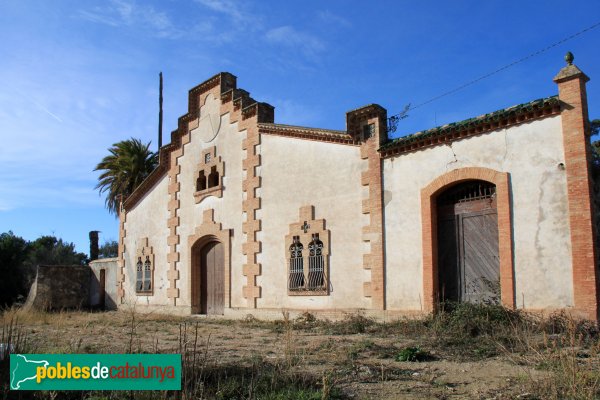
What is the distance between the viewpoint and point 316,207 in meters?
15.1

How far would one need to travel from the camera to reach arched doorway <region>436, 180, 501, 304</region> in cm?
1188

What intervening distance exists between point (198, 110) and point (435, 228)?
1117cm

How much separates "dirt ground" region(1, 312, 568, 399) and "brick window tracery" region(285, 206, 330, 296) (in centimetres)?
210

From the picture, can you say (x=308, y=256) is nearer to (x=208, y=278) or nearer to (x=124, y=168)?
(x=208, y=278)

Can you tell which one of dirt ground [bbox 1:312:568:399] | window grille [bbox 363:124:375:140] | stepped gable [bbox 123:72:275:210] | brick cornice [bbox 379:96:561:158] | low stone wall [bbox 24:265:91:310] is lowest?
dirt ground [bbox 1:312:568:399]

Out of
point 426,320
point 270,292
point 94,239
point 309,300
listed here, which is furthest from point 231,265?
point 94,239

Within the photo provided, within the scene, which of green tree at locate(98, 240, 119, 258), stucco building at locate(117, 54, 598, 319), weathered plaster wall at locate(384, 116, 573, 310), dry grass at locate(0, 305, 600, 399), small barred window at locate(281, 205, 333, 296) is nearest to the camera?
dry grass at locate(0, 305, 600, 399)

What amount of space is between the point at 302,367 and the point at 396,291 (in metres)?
6.24

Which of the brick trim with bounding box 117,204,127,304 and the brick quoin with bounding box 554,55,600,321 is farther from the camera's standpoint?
the brick trim with bounding box 117,204,127,304

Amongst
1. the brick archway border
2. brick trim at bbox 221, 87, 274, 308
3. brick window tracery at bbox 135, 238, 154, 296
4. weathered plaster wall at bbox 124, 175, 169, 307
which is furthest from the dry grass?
brick window tracery at bbox 135, 238, 154, 296

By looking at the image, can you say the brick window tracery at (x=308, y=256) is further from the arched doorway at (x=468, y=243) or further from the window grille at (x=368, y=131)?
the arched doorway at (x=468, y=243)

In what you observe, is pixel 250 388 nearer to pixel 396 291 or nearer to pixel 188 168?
pixel 396 291

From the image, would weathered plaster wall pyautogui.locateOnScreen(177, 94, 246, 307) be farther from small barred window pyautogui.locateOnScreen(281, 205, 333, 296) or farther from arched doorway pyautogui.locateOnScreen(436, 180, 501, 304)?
arched doorway pyautogui.locateOnScreen(436, 180, 501, 304)

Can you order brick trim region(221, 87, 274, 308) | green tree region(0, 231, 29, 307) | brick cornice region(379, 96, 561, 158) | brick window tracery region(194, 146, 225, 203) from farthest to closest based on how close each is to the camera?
green tree region(0, 231, 29, 307), brick window tracery region(194, 146, 225, 203), brick trim region(221, 87, 274, 308), brick cornice region(379, 96, 561, 158)
